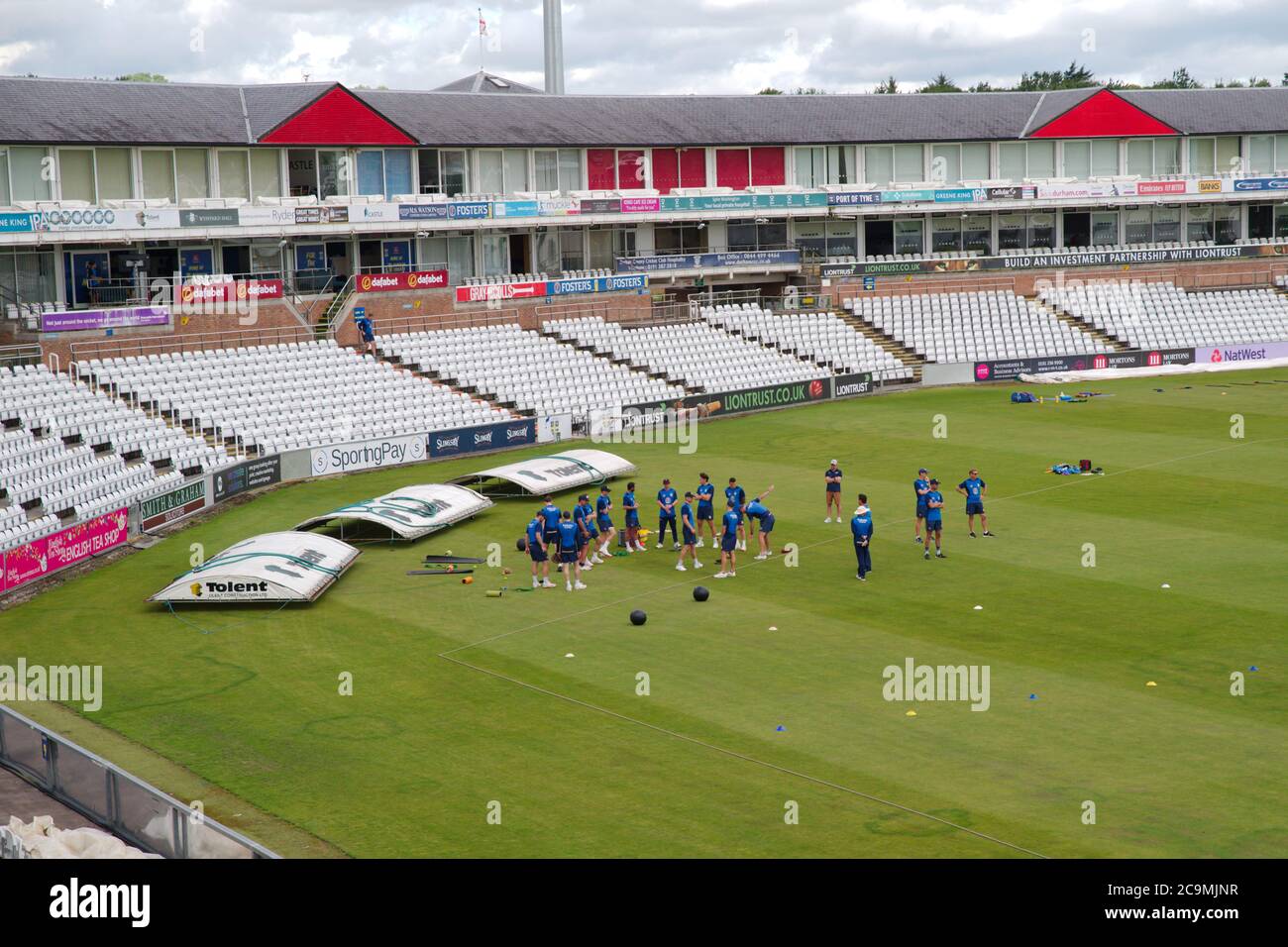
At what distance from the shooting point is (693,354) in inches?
2170

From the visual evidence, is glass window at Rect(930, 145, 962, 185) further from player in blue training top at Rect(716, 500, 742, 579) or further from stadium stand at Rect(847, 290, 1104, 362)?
player in blue training top at Rect(716, 500, 742, 579)

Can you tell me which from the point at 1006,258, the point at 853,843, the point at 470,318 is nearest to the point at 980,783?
the point at 853,843

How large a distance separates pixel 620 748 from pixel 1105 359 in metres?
45.1

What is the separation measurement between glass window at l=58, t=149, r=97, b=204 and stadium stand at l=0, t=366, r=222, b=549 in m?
10.8

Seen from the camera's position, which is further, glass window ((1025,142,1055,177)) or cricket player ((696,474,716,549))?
glass window ((1025,142,1055,177))

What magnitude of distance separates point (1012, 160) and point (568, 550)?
49931 mm

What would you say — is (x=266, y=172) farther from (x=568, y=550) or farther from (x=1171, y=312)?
(x=1171, y=312)

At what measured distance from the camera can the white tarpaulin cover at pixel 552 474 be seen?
35688 millimetres

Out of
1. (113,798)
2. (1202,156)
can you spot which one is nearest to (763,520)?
(113,798)

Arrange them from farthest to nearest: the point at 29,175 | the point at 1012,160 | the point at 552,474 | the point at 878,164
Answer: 1. the point at 1012,160
2. the point at 878,164
3. the point at 29,175
4. the point at 552,474

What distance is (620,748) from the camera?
19141mm

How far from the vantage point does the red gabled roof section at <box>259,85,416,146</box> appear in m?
53.7

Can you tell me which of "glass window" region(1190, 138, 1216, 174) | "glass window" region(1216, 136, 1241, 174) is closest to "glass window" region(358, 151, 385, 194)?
"glass window" region(1190, 138, 1216, 174)
